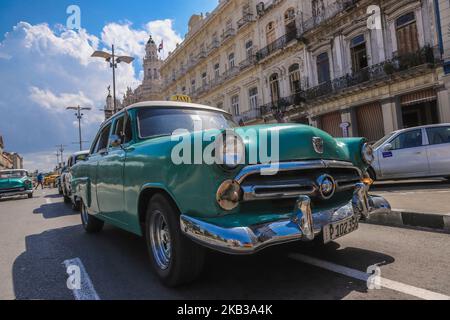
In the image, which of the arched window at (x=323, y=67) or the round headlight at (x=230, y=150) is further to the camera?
the arched window at (x=323, y=67)

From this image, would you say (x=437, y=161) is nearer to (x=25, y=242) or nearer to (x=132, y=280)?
(x=132, y=280)

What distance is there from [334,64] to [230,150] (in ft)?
63.6

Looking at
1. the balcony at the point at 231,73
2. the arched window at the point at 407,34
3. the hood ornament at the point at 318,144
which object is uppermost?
the balcony at the point at 231,73

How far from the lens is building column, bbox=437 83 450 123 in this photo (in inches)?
586

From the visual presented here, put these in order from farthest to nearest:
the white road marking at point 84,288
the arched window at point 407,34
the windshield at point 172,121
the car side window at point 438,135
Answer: the arched window at point 407,34
the car side window at point 438,135
the windshield at point 172,121
the white road marking at point 84,288

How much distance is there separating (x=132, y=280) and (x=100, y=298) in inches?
16.4

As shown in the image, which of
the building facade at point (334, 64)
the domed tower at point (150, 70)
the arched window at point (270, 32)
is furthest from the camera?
the domed tower at point (150, 70)

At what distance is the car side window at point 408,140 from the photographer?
8820mm

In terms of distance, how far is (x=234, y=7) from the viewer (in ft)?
96.2

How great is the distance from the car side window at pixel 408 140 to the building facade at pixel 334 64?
4228 millimetres

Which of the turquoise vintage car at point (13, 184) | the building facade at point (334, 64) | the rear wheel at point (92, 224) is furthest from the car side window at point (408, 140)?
the turquoise vintage car at point (13, 184)

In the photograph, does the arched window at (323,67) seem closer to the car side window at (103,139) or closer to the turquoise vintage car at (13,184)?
the turquoise vintage car at (13,184)

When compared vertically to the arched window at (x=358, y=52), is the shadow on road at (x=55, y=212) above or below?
below
